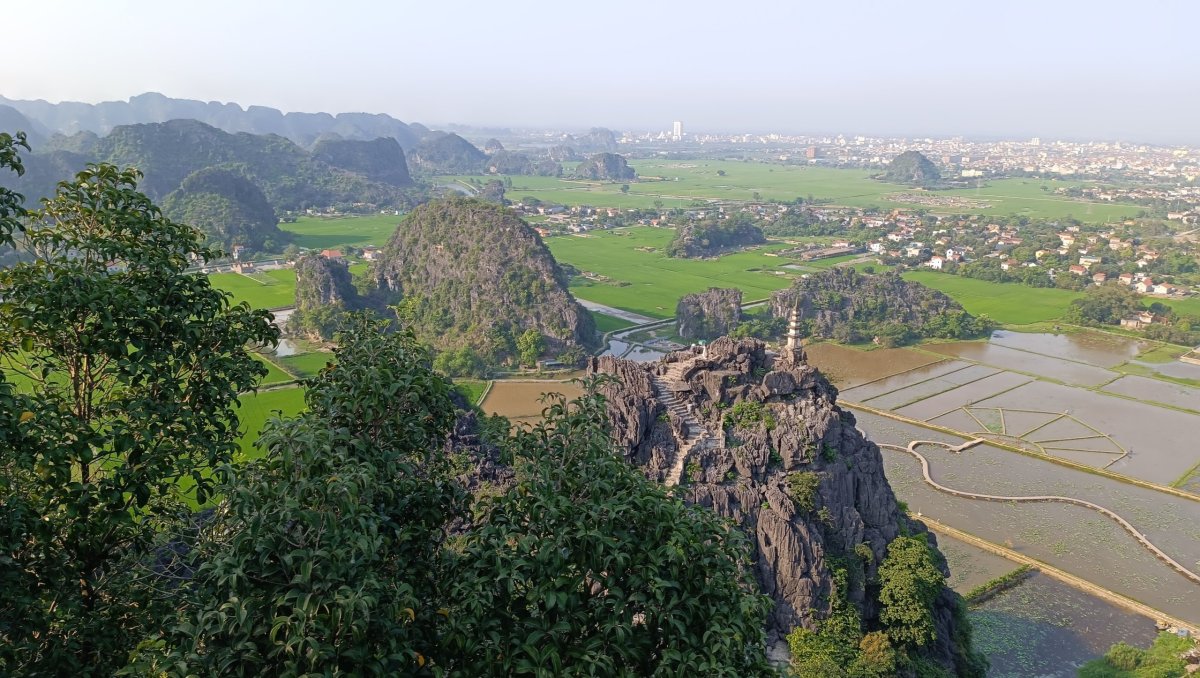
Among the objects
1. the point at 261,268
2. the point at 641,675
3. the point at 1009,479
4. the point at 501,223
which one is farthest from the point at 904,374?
the point at 261,268

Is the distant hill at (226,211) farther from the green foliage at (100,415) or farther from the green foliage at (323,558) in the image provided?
the green foliage at (323,558)

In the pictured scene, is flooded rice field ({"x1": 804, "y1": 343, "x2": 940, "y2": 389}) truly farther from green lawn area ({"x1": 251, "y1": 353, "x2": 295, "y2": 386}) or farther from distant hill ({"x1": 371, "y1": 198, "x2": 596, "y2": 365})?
green lawn area ({"x1": 251, "y1": 353, "x2": 295, "y2": 386})

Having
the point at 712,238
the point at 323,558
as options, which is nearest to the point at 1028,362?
the point at 712,238

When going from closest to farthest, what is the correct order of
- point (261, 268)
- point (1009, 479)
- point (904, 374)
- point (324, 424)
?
1. point (324, 424)
2. point (1009, 479)
3. point (904, 374)
4. point (261, 268)

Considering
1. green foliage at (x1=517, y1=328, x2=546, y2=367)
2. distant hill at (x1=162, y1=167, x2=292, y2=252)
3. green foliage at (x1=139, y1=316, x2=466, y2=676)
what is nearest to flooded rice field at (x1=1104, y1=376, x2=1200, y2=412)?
green foliage at (x1=517, y1=328, x2=546, y2=367)

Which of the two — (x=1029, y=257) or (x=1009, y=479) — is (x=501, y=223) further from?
(x=1029, y=257)

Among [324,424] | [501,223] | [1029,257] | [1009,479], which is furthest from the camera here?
[1029,257]
